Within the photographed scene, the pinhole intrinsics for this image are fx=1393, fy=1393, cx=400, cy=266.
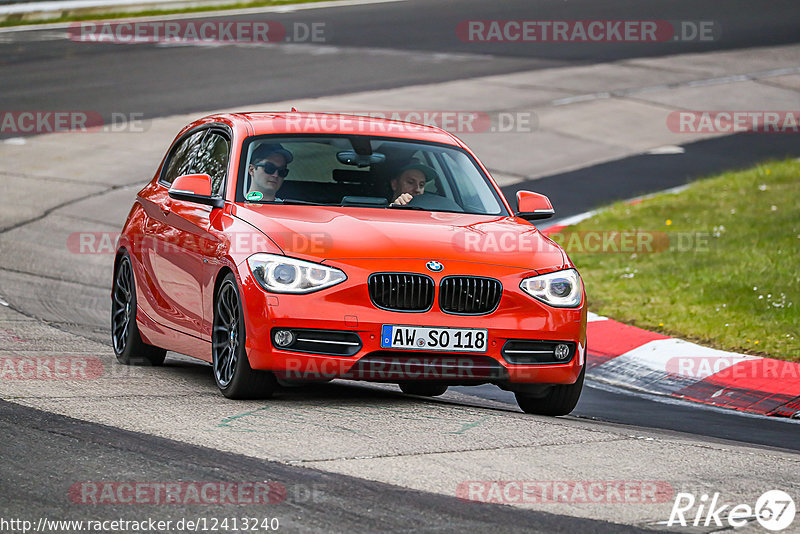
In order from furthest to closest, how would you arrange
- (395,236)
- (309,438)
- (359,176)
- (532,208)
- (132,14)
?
(132,14) → (532,208) → (359,176) → (395,236) → (309,438)

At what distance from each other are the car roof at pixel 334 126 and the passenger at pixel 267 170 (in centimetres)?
19

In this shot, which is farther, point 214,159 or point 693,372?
point 693,372

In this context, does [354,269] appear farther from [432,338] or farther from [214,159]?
[214,159]

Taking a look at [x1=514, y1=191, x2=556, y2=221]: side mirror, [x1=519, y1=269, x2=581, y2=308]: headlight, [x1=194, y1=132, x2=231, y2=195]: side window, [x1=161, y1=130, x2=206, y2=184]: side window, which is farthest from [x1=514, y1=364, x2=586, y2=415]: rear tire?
[x1=161, y1=130, x2=206, y2=184]: side window

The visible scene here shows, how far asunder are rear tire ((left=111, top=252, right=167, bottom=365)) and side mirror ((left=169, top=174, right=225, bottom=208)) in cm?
138

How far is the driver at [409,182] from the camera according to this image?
854cm

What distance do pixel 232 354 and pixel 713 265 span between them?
689cm

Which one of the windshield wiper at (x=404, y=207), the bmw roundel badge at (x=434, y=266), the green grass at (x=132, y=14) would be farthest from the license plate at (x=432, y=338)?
the green grass at (x=132, y=14)

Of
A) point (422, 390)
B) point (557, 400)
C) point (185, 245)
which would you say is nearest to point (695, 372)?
point (422, 390)

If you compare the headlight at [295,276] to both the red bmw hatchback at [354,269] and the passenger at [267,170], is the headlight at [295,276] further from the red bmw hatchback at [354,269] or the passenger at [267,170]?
the passenger at [267,170]

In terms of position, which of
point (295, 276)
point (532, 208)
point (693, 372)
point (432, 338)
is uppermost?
point (532, 208)

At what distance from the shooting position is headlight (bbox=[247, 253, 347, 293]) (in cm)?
730

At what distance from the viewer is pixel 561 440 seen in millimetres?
6898

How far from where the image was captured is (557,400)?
317 inches
